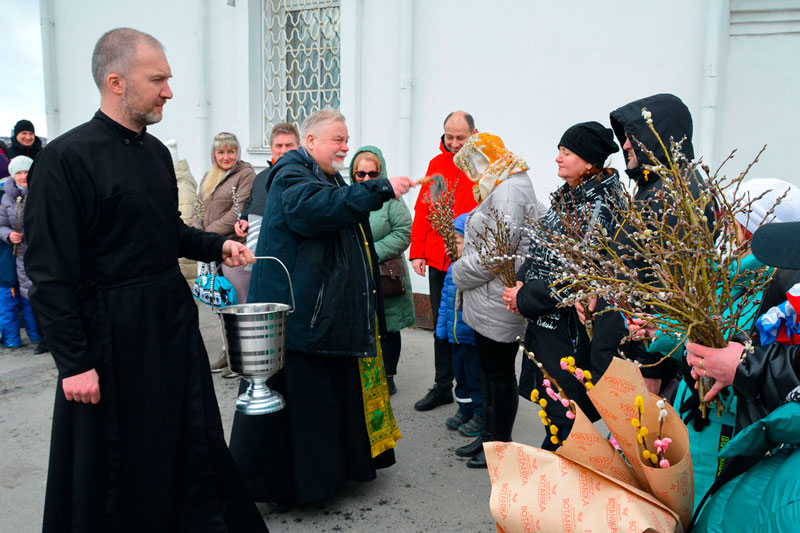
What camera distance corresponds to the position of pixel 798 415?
1214 mm

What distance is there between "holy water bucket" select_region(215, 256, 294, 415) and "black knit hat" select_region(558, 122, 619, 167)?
61.0 inches

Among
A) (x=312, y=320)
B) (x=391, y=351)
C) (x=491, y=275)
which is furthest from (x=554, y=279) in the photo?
(x=391, y=351)

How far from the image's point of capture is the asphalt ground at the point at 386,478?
3.28m

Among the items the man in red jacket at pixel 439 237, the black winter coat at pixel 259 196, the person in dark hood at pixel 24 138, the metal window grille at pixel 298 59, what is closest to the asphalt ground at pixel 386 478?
the man in red jacket at pixel 439 237

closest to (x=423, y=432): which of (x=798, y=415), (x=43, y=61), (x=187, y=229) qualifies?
(x=187, y=229)

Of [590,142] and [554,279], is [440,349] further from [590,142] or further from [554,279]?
[590,142]

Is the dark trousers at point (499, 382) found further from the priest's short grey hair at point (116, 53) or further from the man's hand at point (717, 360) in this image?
the priest's short grey hair at point (116, 53)

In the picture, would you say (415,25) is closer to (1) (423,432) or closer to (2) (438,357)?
(2) (438,357)

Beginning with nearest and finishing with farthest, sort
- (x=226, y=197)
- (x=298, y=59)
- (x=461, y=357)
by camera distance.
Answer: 1. (x=461, y=357)
2. (x=226, y=197)
3. (x=298, y=59)

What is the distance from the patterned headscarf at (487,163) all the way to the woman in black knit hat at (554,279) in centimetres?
38

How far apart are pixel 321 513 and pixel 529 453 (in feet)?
7.38

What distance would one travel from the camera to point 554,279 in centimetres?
297

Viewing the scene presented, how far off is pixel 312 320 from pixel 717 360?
6.59 feet

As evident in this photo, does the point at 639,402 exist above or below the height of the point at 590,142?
below
